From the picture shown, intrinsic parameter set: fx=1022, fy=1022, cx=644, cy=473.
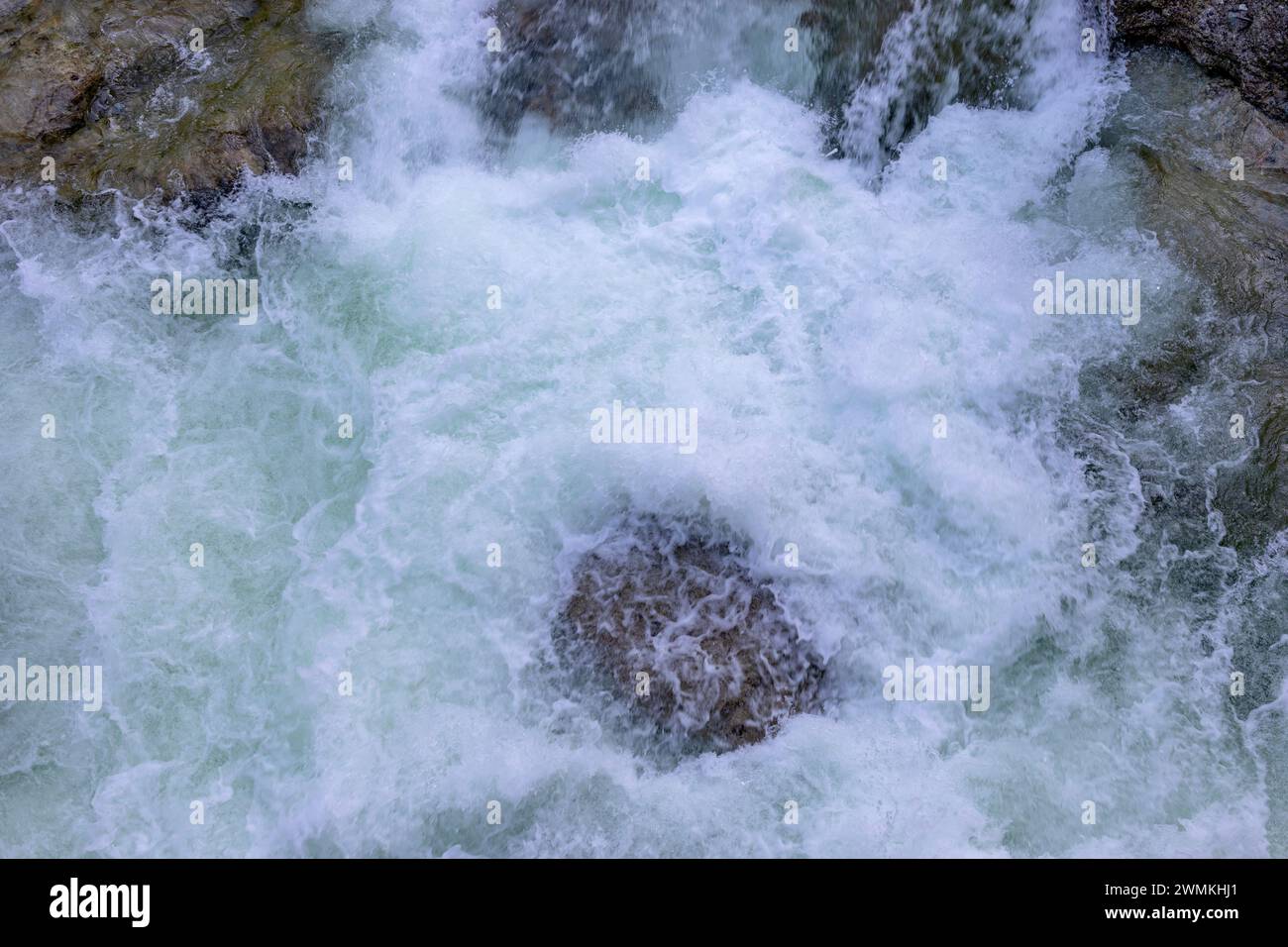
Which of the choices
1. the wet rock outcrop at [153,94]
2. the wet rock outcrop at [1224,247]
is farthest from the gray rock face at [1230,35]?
the wet rock outcrop at [153,94]

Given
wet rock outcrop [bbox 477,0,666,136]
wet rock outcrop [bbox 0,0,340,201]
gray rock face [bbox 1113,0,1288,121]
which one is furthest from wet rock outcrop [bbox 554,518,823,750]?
gray rock face [bbox 1113,0,1288,121]

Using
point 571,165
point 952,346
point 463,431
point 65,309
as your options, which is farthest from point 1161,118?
point 65,309

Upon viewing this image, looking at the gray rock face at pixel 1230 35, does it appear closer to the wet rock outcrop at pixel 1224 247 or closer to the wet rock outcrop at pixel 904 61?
the wet rock outcrop at pixel 1224 247

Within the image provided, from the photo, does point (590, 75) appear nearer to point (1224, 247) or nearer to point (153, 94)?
point (153, 94)

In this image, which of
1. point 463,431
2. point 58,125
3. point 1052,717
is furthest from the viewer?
point 58,125

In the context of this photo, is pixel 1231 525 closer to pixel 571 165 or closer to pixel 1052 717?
pixel 1052 717

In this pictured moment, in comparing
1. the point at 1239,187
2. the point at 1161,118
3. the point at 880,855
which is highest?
the point at 1161,118

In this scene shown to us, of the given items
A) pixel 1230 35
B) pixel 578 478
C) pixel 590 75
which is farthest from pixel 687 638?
pixel 1230 35
